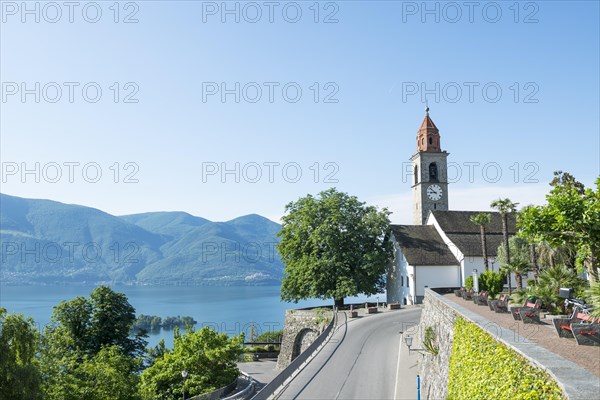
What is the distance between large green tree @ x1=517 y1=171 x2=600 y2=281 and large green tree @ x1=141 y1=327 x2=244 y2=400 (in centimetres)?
2344

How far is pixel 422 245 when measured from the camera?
189ft

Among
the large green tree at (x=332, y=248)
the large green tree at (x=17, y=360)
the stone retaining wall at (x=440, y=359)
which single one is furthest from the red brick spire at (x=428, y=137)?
the large green tree at (x=17, y=360)

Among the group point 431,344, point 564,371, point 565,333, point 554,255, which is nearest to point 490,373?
point 564,371

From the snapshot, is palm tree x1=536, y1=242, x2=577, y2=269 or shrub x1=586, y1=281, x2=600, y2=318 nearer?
shrub x1=586, y1=281, x2=600, y2=318

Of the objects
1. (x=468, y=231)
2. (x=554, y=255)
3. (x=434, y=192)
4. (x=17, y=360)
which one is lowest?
(x=17, y=360)

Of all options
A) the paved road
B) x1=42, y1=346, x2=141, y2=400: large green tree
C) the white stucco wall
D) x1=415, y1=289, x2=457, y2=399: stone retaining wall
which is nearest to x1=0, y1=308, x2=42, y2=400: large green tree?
x1=42, y1=346, x2=141, y2=400: large green tree

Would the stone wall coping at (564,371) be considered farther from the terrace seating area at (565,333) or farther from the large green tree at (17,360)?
the large green tree at (17,360)

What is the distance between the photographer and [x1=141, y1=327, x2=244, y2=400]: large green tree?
33938 millimetres

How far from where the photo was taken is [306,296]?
5128 cm

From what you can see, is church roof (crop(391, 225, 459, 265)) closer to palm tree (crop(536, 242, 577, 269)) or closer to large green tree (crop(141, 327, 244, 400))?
palm tree (crop(536, 242, 577, 269))

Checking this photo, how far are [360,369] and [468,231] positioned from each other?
3661 cm

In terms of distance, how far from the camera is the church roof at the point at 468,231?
56.6 metres

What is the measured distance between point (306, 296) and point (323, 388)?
92.6ft

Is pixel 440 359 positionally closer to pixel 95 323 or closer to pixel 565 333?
pixel 565 333
